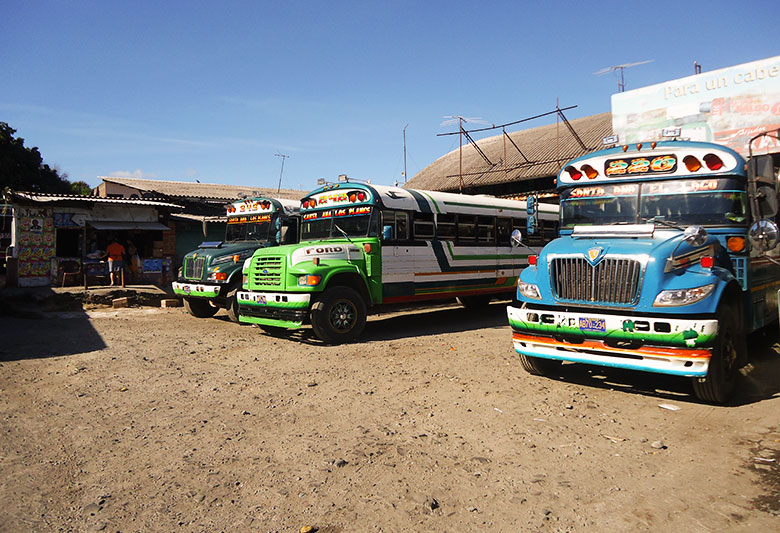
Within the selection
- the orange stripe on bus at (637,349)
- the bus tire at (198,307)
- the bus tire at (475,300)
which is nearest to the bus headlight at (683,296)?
the orange stripe on bus at (637,349)

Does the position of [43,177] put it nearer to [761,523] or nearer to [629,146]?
[629,146]

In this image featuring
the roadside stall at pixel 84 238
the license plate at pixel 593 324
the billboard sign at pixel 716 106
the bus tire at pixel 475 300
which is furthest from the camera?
→ the roadside stall at pixel 84 238

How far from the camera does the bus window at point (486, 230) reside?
11836mm

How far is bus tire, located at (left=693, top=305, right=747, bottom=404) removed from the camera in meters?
5.12

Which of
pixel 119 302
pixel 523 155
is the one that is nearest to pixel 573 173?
pixel 119 302

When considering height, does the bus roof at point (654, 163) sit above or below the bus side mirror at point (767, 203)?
above

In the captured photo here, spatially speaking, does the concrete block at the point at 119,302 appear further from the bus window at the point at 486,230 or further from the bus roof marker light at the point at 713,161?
the bus roof marker light at the point at 713,161

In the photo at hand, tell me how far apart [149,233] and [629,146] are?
59.7ft

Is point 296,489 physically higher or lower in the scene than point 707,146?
lower

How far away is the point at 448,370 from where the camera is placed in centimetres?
703

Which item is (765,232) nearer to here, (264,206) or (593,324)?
(593,324)

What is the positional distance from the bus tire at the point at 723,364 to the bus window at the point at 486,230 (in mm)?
6516

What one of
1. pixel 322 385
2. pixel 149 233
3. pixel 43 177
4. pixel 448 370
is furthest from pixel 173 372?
pixel 43 177

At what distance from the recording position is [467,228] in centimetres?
1151
